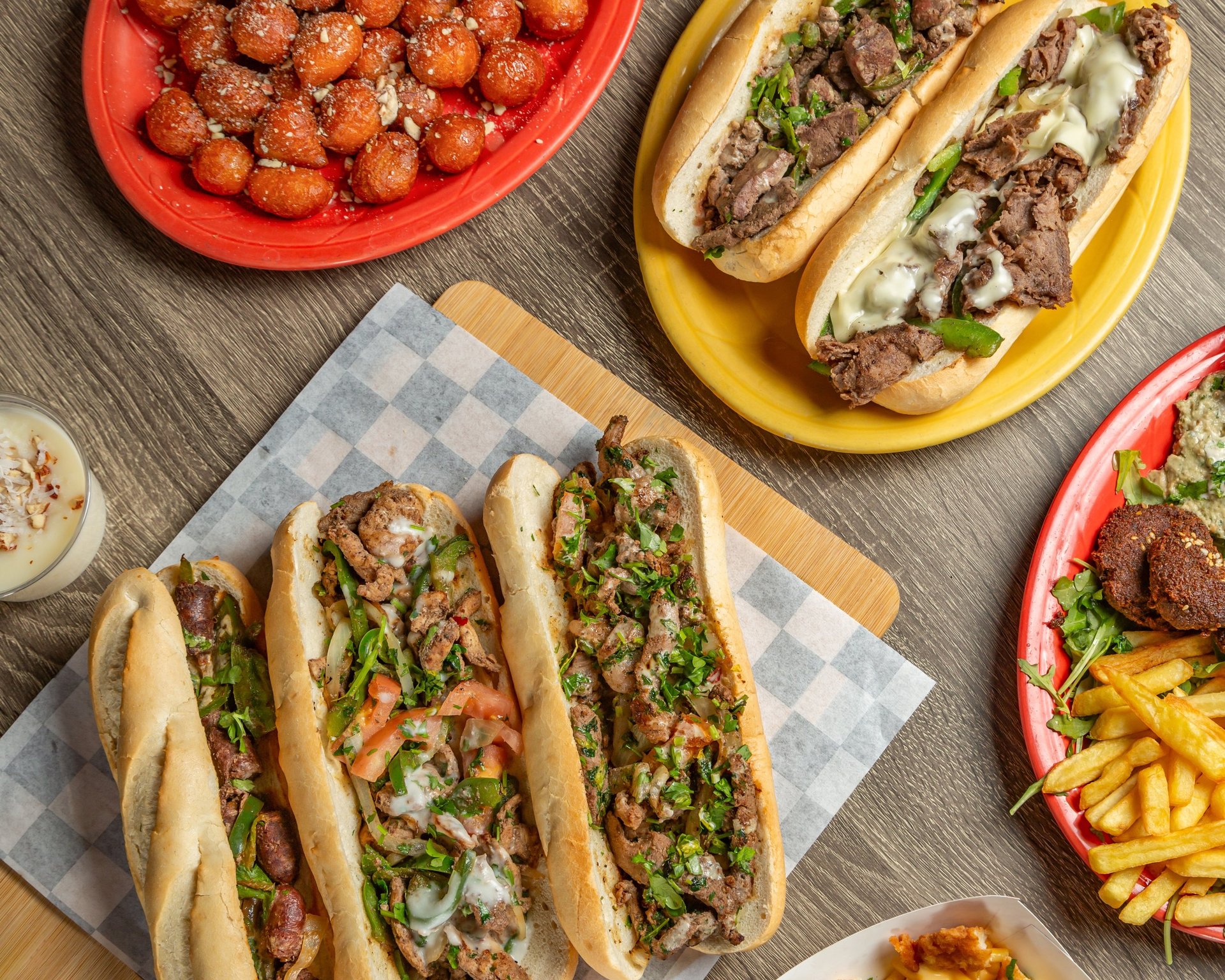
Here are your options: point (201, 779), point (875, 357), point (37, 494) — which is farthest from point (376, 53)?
point (201, 779)

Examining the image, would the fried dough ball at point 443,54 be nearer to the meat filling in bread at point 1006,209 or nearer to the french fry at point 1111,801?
the meat filling in bread at point 1006,209

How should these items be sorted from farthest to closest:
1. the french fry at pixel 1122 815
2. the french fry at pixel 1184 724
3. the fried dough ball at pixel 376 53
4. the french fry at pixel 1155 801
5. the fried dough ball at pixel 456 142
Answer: the fried dough ball at pixel 376 53 → the fried dough ball at pixel 456 142 → the french fry at pixel 1122 815 → the french fry at pixel 1155 801 → the french fry at pixel 1184 724

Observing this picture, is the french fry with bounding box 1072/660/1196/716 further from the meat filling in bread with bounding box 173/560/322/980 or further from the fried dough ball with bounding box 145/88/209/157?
the fried dough ball with bounding box 145/88/209/157

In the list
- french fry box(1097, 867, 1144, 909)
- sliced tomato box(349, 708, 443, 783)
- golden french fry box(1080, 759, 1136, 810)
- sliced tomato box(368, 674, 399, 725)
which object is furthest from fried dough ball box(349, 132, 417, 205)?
french fry box(1097, 867, 1144, 909)

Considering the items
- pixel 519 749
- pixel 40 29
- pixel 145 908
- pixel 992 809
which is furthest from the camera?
pixel 40 29

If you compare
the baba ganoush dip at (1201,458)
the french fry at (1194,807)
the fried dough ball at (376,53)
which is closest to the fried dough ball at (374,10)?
the fried dough ball at (376,53)

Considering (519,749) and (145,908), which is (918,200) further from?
(145,908)

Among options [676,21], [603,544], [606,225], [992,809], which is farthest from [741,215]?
[992,809]
